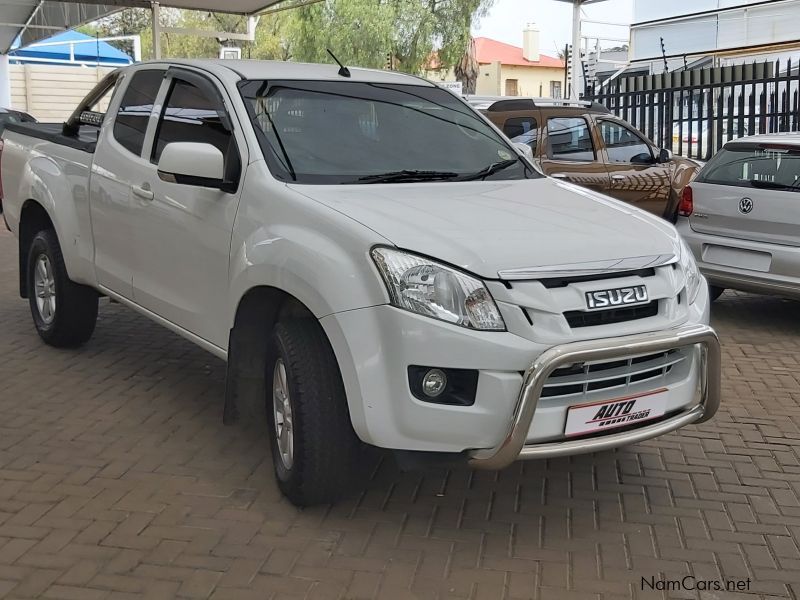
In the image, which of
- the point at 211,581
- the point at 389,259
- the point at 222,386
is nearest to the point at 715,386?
the point at 389,259

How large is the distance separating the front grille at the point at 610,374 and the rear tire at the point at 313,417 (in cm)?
78

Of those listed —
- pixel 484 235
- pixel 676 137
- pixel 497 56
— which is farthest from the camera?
pixel 497 56

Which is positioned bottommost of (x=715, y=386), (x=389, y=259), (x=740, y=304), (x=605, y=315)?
(x=740, y=304)

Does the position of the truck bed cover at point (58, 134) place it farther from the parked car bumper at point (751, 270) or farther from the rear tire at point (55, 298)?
the parked car bumper at point (751, 270)

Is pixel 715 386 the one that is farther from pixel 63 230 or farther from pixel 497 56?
pixel 497 56

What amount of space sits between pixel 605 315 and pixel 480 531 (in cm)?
100

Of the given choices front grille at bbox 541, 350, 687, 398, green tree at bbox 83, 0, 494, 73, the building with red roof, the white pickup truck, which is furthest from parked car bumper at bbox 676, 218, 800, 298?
the building with red roof

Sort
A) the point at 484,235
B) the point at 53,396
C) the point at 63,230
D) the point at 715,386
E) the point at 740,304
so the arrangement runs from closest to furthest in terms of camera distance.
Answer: the point at 484,235, the point at 715,386, the point at 53,396, the point at 63,230, the point at 740,304

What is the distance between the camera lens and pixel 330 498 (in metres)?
3.87

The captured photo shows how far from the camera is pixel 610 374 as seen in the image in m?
3.60

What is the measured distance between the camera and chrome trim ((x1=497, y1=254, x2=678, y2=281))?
3449 millimetres

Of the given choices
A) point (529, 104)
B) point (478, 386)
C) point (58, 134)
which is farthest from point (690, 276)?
point (529, 104)

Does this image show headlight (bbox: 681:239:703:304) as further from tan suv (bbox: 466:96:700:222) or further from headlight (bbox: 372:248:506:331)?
tan suv (bbox: 466:96:700:222)

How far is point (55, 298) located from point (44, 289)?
0.88 ft
